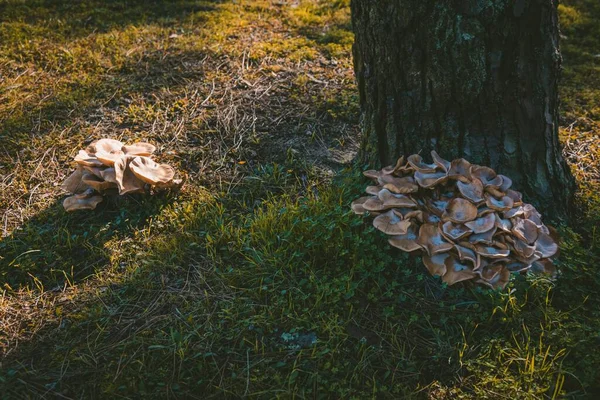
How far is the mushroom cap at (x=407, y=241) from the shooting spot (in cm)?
292

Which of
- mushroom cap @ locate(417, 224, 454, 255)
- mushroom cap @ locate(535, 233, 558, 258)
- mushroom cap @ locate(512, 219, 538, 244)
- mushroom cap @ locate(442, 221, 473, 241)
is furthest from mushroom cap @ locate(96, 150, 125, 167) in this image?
mushroom cap @ locate(535, 233, 558, 258)

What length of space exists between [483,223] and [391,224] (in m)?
0.51

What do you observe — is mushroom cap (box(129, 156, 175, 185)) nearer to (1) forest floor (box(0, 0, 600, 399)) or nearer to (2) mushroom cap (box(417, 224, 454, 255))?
(1) forest floor (box(0, 0, 600, 399))

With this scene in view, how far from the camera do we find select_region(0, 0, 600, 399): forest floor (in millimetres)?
2656

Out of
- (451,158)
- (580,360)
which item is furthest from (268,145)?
(580,360)

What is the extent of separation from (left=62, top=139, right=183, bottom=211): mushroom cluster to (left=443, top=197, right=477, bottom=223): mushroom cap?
1.97m

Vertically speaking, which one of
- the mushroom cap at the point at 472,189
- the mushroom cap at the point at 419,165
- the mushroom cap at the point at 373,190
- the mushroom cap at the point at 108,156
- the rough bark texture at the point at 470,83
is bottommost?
the mushroom cap at the point at 373,190

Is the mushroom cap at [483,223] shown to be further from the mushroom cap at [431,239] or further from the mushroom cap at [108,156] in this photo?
the mushroom cap at [108,156]

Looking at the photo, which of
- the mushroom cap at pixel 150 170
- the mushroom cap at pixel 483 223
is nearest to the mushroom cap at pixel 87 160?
the mushroom cap at pixel 150 170

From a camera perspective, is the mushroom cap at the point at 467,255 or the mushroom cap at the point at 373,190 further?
the mushroom cap at the point at 373,190

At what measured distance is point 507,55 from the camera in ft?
9.96

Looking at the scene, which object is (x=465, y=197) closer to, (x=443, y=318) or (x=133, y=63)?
(x=443, y=318)

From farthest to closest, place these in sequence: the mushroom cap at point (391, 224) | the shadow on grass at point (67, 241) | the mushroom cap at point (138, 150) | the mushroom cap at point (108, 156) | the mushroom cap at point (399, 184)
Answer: the mushroom cap at point (138, 150) < the mushroom cap at point (108, 156) < the shadow on grass at point (67, 241) < the mushroom cap at point (399, 184) < the mushroom cap at point (391, 224)

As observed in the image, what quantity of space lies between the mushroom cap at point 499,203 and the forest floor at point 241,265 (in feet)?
1.38
